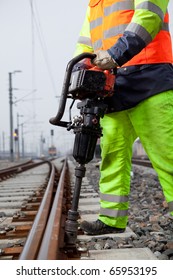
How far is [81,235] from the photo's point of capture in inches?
96.1

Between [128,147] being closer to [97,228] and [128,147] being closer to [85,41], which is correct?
[97,228]

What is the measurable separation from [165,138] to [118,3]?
82 cm

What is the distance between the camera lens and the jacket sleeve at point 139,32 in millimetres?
1923

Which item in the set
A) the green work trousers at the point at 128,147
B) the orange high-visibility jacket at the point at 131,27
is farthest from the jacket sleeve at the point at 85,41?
the green work trousers at the point at 128,147

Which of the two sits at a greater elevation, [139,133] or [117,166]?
[139,133]

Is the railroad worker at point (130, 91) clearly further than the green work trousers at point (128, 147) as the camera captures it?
No

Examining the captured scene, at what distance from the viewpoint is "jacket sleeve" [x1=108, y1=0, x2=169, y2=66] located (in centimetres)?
192

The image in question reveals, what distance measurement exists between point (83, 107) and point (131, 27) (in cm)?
47

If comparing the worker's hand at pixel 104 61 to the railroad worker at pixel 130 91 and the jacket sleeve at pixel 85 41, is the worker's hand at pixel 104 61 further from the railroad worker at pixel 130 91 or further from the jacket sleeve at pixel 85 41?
the jacket sleeve at pixel 85 41

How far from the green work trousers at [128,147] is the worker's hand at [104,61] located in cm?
32

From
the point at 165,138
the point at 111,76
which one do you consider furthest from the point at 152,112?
the point at 111,76

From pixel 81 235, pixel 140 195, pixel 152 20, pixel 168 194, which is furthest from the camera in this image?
pixel 140 195

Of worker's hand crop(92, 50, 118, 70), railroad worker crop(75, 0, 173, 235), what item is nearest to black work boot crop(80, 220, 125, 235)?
railroad worker crop(75, 0, 173, 235)

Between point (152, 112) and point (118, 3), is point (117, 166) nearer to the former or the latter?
point (152, 112)
